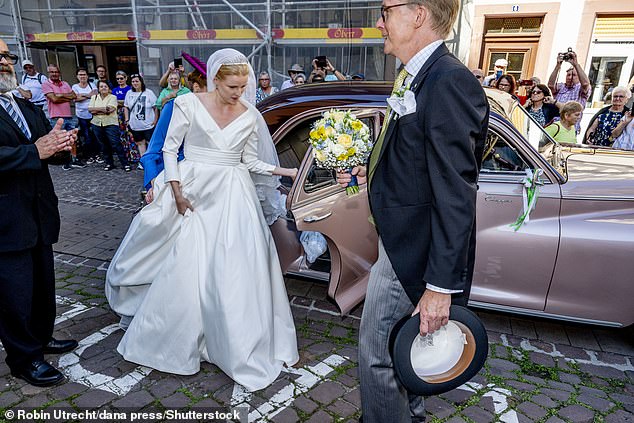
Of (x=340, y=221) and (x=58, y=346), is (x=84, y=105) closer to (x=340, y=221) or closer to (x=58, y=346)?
(x=58, y=346)

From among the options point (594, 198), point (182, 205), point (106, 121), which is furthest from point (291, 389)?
point (106, 121)

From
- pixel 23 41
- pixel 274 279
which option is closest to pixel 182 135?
pixel 274 279

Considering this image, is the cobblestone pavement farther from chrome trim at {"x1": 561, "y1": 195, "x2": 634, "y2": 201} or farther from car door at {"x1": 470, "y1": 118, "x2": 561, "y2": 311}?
chrome trim at {"x1": 561, "y1": 195, "x2": 634, "y2": 201}

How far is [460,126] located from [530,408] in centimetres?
204

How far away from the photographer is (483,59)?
442 inches

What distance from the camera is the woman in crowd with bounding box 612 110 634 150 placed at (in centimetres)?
564

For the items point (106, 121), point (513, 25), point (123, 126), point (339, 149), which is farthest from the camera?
point (513, 25)

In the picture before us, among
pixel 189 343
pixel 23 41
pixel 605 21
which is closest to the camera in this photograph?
pixel 189 343

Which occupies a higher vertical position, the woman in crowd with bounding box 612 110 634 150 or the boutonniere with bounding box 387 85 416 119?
the boutonniere with bounding box 387 85 416 119

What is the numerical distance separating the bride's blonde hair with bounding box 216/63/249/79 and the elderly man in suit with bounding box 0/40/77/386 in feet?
→ 3.07

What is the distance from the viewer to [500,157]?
3375mm

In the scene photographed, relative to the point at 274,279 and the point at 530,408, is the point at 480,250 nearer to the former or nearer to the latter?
the point at 530,408

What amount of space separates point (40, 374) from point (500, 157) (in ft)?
11.6

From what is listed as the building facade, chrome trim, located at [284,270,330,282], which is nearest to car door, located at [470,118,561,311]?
chrome trim, located at [284,270,330,282]
